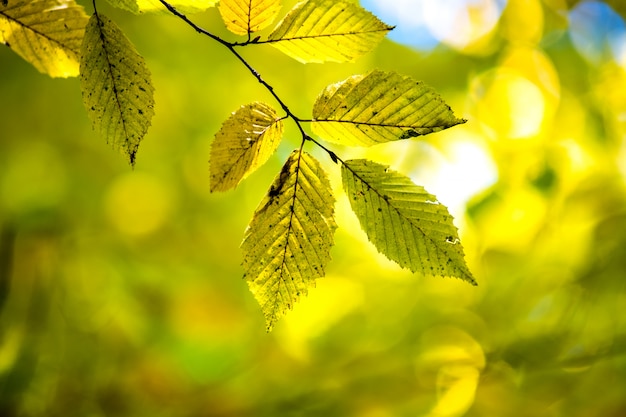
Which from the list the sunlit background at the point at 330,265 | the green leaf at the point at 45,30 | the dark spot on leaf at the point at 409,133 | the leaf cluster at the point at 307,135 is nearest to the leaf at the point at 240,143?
the leaf cluster at the point at 307,135

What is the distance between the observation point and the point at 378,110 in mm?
398

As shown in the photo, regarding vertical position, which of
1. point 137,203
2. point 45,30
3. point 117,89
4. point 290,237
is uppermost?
point 137,203

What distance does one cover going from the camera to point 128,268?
240 cm

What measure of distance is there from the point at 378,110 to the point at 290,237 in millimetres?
144

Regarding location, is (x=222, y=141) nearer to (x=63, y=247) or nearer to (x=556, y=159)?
(x=63, y=247)

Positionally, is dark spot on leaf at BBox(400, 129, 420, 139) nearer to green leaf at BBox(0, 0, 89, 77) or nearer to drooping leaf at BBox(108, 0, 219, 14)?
drooping leaf at BBox(108, 0, 219, 14)

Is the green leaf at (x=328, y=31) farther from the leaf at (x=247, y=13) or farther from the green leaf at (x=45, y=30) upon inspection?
the green leaf at (x=45, y=30)

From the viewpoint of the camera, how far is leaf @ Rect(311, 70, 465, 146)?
381mm

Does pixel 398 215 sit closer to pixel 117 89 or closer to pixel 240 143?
pixel 240 143

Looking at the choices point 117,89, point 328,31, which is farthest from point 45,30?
point 328,31

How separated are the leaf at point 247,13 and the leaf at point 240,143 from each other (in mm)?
72

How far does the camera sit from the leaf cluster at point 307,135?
0.39m

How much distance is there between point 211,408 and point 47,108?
1803mm

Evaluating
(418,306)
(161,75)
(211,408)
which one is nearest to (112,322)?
(211,408)
